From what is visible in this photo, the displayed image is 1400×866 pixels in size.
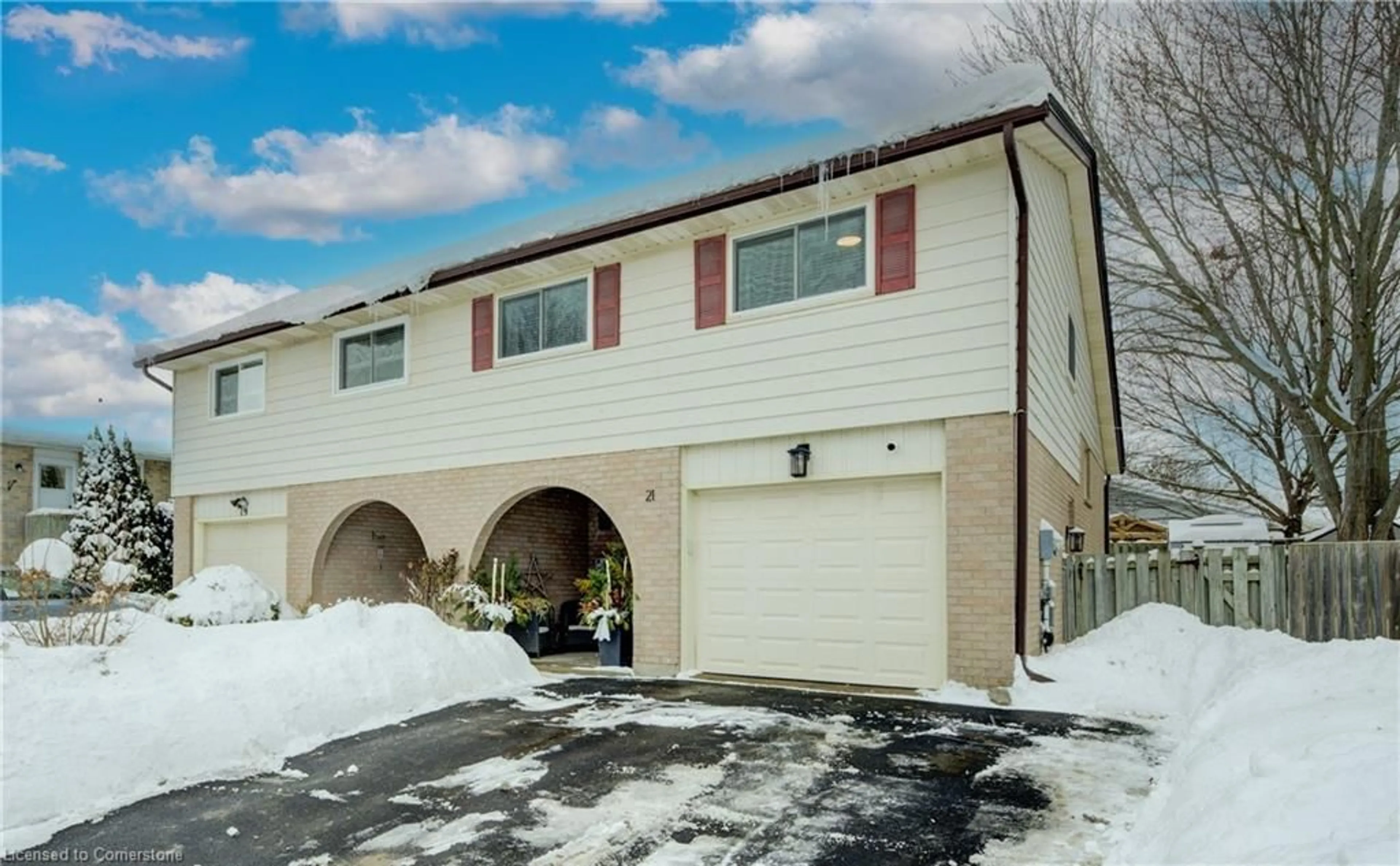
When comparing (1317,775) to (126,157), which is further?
(126,157)

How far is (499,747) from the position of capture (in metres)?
6.19

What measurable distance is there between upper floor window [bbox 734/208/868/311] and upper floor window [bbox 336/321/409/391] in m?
5.58

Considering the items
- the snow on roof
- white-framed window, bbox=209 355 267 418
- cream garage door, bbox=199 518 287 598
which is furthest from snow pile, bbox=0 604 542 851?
white-framed window, bbox=209 355 267 418

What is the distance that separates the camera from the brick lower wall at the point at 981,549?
7.72 metres

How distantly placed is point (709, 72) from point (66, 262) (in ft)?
50.2

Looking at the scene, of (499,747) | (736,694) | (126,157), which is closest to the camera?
(499,747)

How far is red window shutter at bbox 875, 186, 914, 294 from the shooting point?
333 inches

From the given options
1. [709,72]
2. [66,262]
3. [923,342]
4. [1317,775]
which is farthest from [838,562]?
[66,262]

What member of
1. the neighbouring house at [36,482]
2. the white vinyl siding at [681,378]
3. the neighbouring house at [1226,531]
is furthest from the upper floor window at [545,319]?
the neighbouring house at [36,482]

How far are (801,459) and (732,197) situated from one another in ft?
9.04

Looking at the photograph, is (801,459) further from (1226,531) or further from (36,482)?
(36,482)

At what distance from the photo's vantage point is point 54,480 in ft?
96.5

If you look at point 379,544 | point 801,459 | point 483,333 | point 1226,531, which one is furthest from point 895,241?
point 1226,531

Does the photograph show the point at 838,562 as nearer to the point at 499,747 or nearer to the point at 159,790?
the point at 499,747
